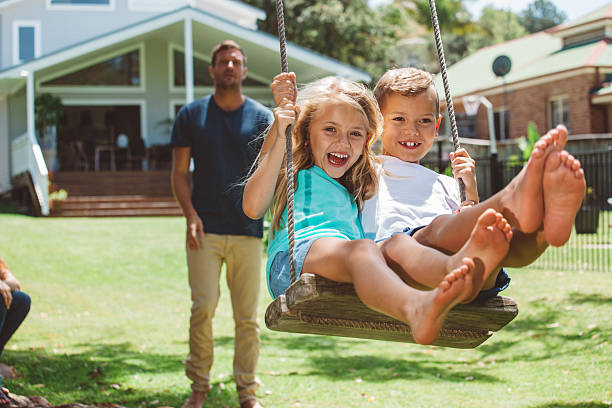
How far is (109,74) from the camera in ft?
70.3

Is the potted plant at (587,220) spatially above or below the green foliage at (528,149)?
below

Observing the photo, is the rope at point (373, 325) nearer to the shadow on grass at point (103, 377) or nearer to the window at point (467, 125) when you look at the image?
the shadow on grass at point (103, 377)

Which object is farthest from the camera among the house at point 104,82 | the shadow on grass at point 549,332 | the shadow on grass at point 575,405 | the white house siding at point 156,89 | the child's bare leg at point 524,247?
the white house siding at point 156,89

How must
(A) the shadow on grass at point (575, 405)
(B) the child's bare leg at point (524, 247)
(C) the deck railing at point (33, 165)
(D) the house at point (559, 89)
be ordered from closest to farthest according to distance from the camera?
1. (B) the child's bare leg at point (524, 247)
2. (A) the shadow on grass at point (575, 405)
3. (C) the deck railing at point (33, 165)
4. (D) the house at point (559, 89)

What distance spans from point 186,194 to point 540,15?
3262 inches

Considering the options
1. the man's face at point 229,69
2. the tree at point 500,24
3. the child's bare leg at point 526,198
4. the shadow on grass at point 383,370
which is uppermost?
the tree at point 500,24

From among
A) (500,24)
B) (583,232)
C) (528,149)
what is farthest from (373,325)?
(500,24)

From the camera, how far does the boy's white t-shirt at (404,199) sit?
9.45ft

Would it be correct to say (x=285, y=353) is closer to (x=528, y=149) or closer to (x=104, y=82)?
(x=528, y=149)

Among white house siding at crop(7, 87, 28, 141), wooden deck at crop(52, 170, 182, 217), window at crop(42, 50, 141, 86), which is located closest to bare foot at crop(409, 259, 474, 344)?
wooden deck at crop(52, 170, 182, 217)

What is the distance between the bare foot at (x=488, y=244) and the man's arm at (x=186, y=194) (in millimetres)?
2717

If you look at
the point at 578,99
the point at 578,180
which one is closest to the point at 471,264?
the point at 578,180

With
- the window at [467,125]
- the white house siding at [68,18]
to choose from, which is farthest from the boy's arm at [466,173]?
the window at [467,125]

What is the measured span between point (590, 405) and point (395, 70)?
2.82 meters
